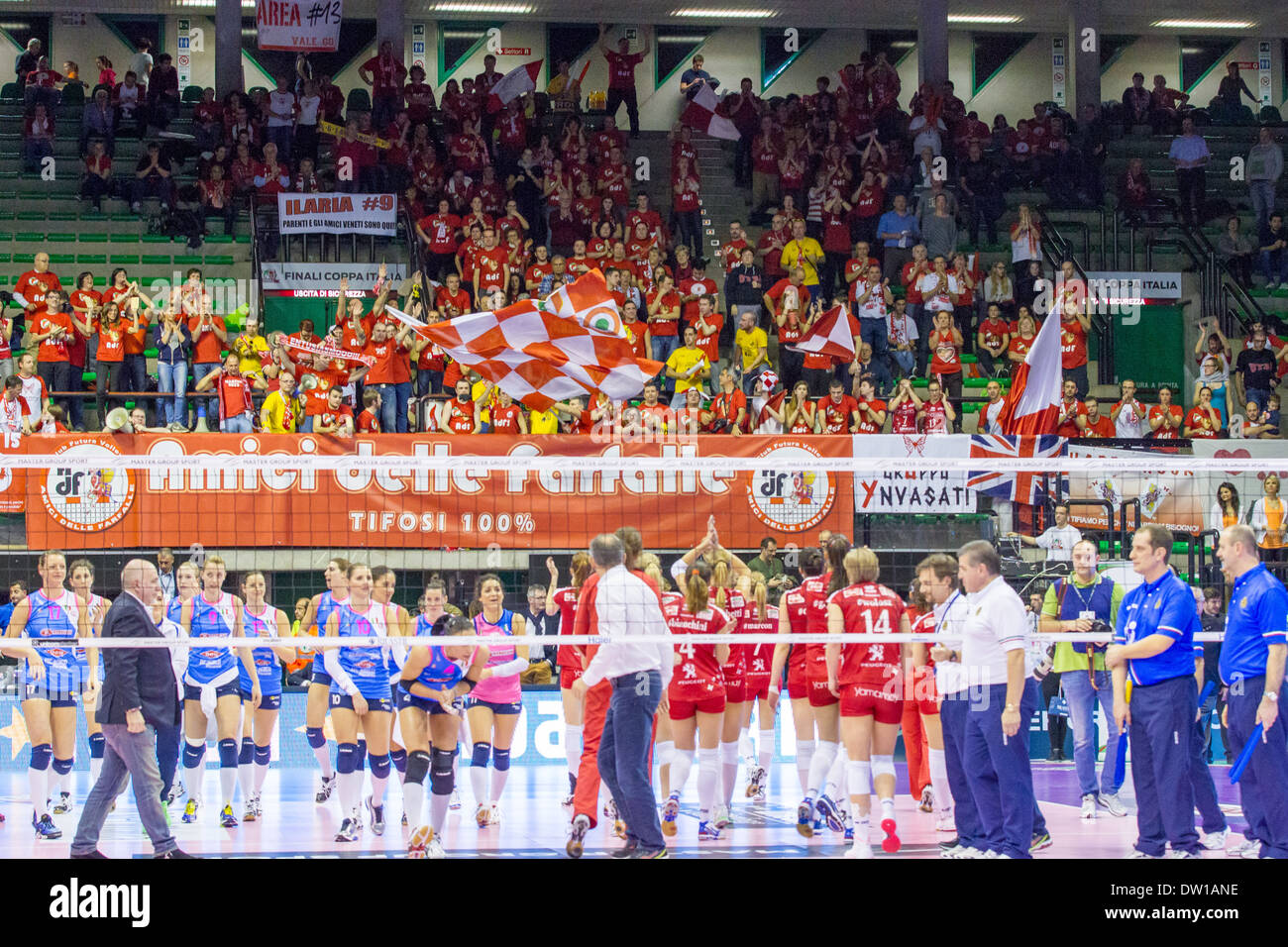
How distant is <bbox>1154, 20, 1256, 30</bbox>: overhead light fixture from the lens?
30.5 meters

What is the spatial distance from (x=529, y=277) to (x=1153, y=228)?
11079 mm

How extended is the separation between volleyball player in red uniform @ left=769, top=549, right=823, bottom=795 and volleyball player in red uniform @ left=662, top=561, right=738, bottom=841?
0.44 m

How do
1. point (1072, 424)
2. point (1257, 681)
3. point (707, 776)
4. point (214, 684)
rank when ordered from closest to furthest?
1. point (1257, 681)
2. point (707, 776)
3. point (214, 684)
4. point (1072, 424)

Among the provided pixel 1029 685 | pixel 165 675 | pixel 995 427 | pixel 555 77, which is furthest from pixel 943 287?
pixel 165 675

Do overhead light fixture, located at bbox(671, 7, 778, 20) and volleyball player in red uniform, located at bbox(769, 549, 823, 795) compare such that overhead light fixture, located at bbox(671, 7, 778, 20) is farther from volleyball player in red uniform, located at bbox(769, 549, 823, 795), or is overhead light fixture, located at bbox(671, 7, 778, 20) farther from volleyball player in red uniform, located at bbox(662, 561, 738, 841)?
volleyball player in red uniform, located at bbox(662, 561, 738, 841)

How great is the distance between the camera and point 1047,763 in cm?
1429

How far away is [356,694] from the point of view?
32.7 feet

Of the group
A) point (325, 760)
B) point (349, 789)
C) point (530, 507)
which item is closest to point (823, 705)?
point (349, 789)

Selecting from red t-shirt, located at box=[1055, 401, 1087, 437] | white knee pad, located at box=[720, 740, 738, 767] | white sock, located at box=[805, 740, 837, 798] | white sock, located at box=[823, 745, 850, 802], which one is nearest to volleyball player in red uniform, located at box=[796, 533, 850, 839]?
white sock, located at box=[805, 740, 837, 798]

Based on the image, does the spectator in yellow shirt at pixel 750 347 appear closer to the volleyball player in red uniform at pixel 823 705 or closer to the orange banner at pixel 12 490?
the orange banner at pixel 12 490

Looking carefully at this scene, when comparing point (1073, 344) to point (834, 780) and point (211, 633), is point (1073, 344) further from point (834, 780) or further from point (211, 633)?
point (211, 633)

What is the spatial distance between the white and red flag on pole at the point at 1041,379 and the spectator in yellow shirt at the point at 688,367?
4.88 metres

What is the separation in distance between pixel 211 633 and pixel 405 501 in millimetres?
4561

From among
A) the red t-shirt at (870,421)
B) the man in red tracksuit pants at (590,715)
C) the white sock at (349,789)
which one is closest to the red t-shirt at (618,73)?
the red t-shirt at (870,421)
